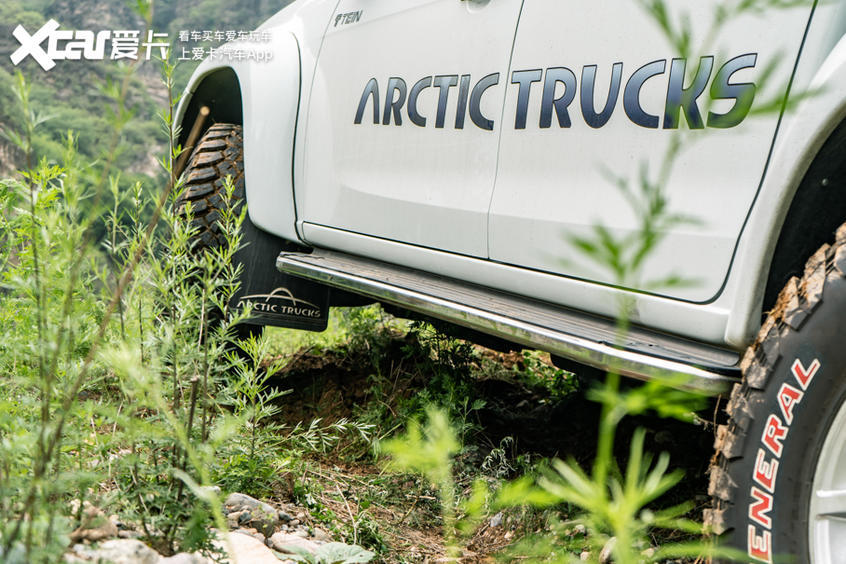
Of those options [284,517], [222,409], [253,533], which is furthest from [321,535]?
[222,409]

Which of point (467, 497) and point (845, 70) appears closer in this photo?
point (845, 70)

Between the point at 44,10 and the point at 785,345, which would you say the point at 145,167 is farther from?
the point at 785,345

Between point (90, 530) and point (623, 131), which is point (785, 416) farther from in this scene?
point (90, 530)

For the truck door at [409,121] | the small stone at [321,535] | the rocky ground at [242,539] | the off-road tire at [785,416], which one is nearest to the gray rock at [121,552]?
the rocky ground at [242,539]

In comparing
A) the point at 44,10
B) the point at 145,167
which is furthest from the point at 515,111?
the point at 145,167

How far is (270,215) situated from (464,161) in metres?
1.09

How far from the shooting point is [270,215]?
311 cm

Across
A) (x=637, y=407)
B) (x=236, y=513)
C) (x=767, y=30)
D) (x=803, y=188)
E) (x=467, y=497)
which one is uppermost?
(x=767, y=30)

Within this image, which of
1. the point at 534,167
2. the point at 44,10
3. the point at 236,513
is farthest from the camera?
the point at 44,10

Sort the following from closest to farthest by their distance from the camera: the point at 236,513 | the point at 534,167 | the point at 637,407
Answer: the point at 637,407 → the point at 236,513 → the point at 534,167

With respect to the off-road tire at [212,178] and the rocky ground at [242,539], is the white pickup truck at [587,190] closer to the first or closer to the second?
the off-road tire at [212,178]

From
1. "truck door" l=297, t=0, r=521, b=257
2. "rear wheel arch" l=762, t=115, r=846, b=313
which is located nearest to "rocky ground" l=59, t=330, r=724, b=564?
"rear wheel arch" l=762, t=115, r=846, b=313

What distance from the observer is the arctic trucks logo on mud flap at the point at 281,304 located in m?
3.04

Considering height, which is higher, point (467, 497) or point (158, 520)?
point (158, 520)
